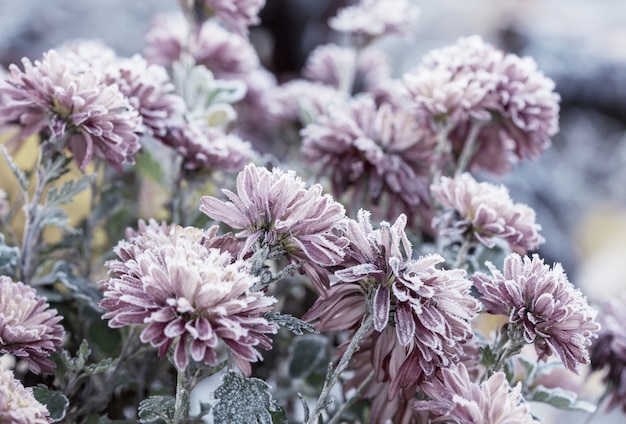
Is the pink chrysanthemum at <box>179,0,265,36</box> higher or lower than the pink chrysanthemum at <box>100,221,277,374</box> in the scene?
higher

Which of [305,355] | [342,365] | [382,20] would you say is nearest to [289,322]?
[342,365]

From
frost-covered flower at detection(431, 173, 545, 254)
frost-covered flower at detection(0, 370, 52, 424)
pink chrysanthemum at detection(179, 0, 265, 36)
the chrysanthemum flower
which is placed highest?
pink chrysanthemum at detection(179, 0, 265, 36)

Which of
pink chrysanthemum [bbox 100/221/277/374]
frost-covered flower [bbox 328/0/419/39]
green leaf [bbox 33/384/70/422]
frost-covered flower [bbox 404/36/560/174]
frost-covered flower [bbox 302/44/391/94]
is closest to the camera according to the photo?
pink chrysanthemum [bbox 100/221/277/374]

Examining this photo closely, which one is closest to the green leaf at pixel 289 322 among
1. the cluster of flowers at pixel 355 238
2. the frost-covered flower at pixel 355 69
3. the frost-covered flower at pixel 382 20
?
the cluster of flowers at pixel 355 238

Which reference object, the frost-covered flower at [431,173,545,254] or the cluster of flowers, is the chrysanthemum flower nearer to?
the cluster of flowers

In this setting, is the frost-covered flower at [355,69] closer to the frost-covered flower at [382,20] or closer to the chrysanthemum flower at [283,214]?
the frost-covered flower at [382,20]

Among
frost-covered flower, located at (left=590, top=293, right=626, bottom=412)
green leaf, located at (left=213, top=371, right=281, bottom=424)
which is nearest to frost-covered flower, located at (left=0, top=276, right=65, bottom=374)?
green leaf, located at (left=213, top=371, right=281, bottom=424)

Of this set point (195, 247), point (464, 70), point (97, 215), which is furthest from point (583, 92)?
point (195, 247)

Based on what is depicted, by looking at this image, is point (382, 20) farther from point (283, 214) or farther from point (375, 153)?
point (283, 214)
